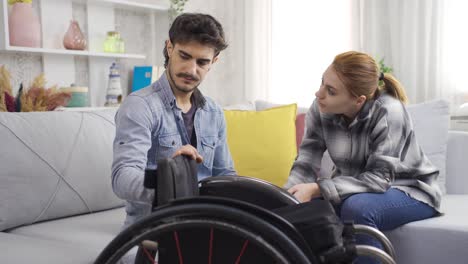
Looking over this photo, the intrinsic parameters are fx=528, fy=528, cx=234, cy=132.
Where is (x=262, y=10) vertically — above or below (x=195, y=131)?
above

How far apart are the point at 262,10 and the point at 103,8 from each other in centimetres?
115

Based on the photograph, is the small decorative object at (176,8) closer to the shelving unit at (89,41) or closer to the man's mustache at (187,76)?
the shelving unit at (89,41)

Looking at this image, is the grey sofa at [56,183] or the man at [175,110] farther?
the grey sofa at [56,183]

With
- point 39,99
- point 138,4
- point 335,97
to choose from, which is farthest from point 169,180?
point 138,4

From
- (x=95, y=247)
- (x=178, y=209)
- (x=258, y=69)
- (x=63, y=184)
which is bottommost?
(x=95, y=247)

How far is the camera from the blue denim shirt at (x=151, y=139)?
117 centimetres

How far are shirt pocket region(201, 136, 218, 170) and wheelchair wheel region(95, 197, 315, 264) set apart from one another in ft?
2.16

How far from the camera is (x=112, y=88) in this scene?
3.12m

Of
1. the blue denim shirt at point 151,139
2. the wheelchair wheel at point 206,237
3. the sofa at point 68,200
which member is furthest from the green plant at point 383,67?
the wheelchair wheel at point 206,237

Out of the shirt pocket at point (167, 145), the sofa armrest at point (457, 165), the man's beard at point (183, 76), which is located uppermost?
the man's beard at point (183, 76)

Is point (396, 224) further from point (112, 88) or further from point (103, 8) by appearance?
point (103, 8)

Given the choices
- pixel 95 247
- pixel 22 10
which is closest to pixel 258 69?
pixel 22 10

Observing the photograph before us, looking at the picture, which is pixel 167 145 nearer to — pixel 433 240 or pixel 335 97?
pixel 335 97

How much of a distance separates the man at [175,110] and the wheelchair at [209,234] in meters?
0.31
